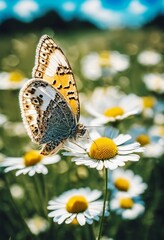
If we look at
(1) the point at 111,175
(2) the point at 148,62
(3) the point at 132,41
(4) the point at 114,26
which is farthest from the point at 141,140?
(4) the point at 114,26

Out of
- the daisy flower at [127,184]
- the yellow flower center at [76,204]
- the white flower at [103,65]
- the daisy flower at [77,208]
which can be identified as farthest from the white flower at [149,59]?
the yellow flower center at [76,204]

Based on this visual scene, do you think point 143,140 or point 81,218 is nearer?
point 81,218

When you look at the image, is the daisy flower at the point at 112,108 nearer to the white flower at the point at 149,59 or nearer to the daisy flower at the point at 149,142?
the daisy flower at the point at 149,142

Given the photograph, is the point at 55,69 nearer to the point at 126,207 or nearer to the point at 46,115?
the point at 46,115

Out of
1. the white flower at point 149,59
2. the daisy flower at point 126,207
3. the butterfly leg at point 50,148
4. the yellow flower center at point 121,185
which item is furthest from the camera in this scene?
the white flower at point 149,59

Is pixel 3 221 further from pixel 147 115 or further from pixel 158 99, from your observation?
pixel 158 99

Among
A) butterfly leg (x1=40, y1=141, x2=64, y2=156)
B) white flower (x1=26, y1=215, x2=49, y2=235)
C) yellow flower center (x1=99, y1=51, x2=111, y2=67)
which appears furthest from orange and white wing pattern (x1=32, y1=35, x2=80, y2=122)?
yellow flower center (x1=99, y1=51, x2=111, y2=67)

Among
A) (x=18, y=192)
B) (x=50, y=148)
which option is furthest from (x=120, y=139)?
(x=18, y=192)

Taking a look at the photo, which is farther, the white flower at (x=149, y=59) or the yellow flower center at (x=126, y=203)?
the white flower at (x=149, y=59)
